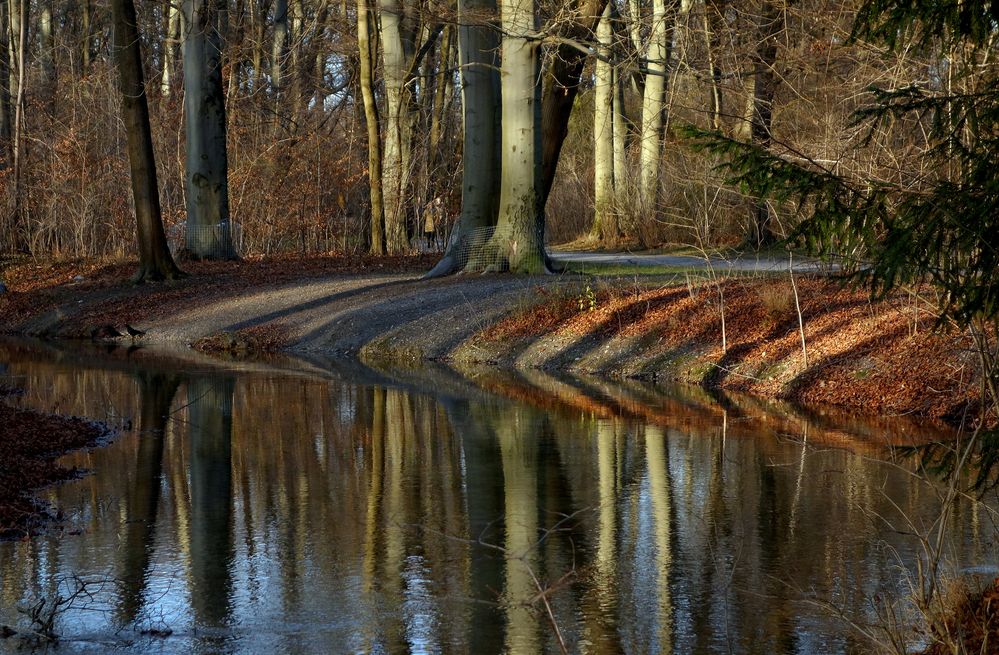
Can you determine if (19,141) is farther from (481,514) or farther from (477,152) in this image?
(481,514)

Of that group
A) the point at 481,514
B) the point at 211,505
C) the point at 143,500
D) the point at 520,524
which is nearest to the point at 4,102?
the point at 143,500

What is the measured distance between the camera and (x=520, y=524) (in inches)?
378

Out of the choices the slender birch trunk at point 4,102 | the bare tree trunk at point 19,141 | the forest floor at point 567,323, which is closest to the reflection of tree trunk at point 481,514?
the forest floor at point 567,323

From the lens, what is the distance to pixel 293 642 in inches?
270

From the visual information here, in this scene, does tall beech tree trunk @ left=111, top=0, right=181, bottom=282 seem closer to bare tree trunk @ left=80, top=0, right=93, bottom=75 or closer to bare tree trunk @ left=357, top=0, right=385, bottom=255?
bare tree trunk @ left=357, top=0, right=385, bottom=255

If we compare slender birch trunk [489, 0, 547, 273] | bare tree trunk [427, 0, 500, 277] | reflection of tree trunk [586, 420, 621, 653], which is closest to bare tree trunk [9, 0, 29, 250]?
bare tree trunk [427, 0, 500, 277]

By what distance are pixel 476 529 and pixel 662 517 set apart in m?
1.39

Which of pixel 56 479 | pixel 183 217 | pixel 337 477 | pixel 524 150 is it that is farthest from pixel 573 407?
pixel 183 217

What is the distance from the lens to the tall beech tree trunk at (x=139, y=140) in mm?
28469

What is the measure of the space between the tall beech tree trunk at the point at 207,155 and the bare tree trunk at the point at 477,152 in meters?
8.30

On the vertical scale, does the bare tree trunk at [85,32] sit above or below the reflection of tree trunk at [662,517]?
above

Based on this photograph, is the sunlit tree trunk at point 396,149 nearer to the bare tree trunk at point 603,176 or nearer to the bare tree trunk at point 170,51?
the bare tree trunk at point 603,176

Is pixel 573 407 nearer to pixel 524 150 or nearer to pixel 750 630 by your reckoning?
pixel 750 630

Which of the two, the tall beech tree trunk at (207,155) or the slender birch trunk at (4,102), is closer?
the tall beech tree trunk at (207,155)
